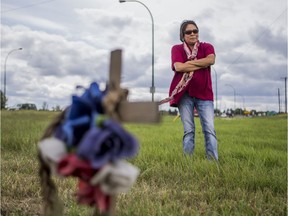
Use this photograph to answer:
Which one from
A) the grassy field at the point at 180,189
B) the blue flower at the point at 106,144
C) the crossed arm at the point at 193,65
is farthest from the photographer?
the crossed arm at the point at 193,65

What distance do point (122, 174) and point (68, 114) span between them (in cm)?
31

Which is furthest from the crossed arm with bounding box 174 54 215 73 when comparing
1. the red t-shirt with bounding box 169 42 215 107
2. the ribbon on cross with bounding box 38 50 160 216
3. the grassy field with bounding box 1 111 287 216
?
the ribbon on cross with bounding box 38 50 160 216

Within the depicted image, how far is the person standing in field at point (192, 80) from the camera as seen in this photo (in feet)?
19.8

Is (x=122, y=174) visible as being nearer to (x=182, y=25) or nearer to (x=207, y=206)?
(x=207, y=206)

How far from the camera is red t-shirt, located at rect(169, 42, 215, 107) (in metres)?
6.09

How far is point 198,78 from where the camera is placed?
6070mm

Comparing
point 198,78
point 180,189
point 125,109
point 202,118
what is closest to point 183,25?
point 198,78

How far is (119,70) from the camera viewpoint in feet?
5.36

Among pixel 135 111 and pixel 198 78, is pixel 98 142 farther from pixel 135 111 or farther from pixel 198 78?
pixel 198 78

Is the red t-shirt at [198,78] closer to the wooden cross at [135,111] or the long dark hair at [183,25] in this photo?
the long dark hair at [183,25]

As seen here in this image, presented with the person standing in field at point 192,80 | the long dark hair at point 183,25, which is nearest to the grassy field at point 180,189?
the person standing in field at point 192,80

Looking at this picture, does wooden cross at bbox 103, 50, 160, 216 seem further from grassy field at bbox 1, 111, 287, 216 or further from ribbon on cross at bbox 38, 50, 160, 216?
grassy field at bbox 1, 111, 287, 216

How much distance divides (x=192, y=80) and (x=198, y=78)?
84 millimetres

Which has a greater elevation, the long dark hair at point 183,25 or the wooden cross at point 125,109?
the long dark hair at point 183,25
